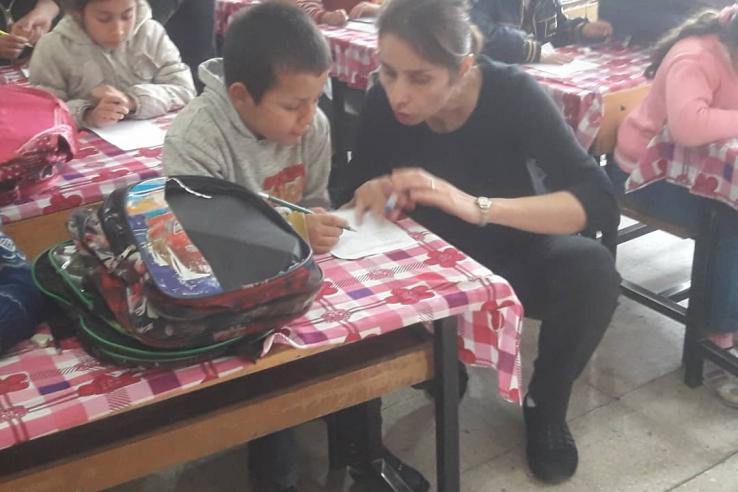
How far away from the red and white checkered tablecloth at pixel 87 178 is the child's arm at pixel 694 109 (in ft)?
3.63

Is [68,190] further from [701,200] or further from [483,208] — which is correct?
[701,200]

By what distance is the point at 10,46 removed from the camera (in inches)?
93.5

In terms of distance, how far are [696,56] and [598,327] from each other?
66 cm

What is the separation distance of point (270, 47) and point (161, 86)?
0.70 metres

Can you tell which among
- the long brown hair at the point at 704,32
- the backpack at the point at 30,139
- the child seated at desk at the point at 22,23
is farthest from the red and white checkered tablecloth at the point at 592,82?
the child seated at desk at the point at 22,23

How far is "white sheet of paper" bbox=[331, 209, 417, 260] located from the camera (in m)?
1.29

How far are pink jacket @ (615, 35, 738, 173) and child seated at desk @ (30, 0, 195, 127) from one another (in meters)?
1.12

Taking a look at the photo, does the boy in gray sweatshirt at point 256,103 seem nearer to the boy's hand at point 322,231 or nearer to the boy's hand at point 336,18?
the boy's hand at point 322,231

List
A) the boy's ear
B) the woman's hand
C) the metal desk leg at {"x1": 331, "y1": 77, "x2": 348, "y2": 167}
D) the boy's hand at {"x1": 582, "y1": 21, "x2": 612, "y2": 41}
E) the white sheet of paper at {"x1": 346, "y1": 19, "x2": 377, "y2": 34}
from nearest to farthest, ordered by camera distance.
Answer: the woman's hand → the boy's ear → the boy's hand at {"x1": 582, "y1": 21, "x2": 612, "y2": 41} → the white sheet of paper at {"x1": 346, "y1": 19, "x2": 377, "y2": 34} → the metal desk leg at {"x1": 331, "y1": 77, "x2": 348, "y2": 167}

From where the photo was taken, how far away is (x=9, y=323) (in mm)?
1057

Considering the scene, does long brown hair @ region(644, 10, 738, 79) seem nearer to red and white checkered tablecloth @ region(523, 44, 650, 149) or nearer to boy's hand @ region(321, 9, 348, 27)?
red and white checkered tablecloth @ region(523, 44, 650, 149)

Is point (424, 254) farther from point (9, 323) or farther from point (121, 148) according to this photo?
point (121, 148)

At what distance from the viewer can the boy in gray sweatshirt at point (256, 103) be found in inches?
55.9

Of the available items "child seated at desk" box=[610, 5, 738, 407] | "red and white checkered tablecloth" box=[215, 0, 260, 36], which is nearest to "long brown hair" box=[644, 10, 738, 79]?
"child seated at desk" box=[610, 5, 738, 407]
